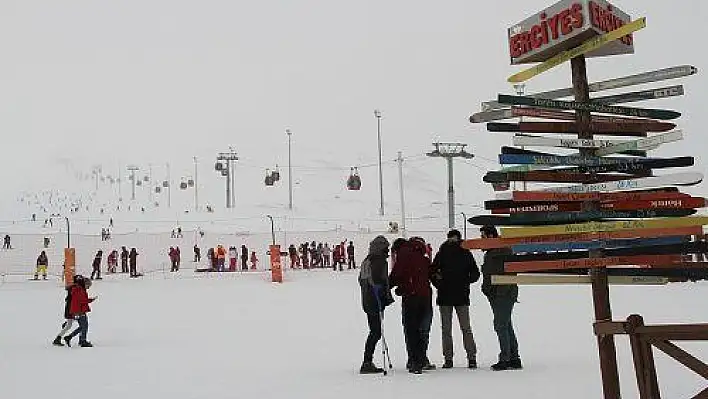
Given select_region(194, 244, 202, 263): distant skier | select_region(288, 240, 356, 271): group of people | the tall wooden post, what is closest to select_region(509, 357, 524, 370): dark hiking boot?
the tall wooden post

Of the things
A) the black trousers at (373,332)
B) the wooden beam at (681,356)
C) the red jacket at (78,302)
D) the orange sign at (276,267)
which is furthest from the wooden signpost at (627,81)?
the orange sign at (276,267)

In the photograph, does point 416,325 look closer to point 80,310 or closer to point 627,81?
point 627,81

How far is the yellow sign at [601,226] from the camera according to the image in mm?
5551

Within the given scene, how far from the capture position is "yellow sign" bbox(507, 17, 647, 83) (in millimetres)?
5625

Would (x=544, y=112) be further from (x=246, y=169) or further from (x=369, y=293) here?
(x=246, y=169)

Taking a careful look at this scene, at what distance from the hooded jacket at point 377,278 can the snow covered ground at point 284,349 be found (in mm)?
845

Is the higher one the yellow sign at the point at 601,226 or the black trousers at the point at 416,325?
the yellow sign at the point at 601,226

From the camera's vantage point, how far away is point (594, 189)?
19.4 ft

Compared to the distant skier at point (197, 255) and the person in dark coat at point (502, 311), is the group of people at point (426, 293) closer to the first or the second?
the person in dark coat at point (502, 311)

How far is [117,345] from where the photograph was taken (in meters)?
13.2

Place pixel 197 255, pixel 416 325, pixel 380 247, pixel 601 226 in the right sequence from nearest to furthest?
pixel 601 226 < pixel 416 325 < pixel 380 247 < pixel 197 255

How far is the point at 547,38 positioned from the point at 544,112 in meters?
0.60

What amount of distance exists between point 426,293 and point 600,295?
138 inches

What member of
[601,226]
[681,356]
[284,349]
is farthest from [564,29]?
[284,349]
